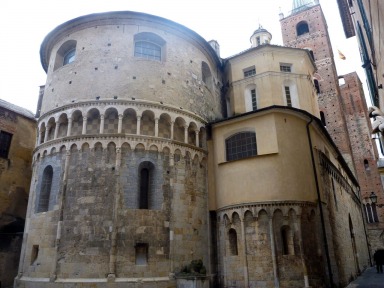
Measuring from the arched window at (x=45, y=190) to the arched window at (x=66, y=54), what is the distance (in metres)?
5.71

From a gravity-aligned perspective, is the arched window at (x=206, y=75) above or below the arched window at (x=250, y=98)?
above

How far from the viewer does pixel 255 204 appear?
14.5m

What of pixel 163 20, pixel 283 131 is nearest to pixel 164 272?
pixel 283 131

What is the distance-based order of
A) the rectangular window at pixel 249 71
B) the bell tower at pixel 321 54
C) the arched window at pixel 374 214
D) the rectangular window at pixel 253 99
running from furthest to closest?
the arched window at pixel 374 214
the bell tower at pixel 321 54
the rectangular window at pixel 249 71
the rectangular window at pixel 253 99

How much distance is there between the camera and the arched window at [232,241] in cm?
1485

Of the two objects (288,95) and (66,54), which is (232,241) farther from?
(66,54)

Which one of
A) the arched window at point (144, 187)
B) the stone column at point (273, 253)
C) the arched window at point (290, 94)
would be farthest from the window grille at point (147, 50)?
the stone column at point (273, 253)

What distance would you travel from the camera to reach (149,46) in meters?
17.0

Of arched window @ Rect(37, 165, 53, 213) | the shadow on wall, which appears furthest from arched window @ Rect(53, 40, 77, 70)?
the shadow on wall

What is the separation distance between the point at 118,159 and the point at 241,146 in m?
6.11

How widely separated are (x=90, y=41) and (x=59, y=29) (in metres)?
2.32

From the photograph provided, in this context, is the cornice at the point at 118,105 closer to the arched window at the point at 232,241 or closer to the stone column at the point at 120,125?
the stone column at the point at 120,125

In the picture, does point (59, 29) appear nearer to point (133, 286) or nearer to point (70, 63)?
point (70, 63)

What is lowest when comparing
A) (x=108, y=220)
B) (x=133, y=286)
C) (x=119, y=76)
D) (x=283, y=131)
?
(x=133, y=286)
